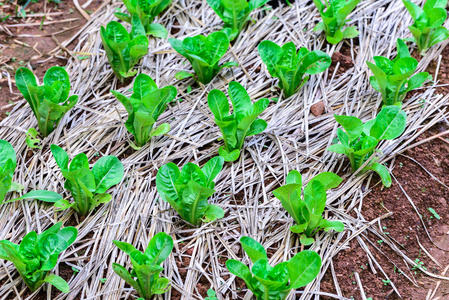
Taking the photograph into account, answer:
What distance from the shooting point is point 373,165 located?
221 cm

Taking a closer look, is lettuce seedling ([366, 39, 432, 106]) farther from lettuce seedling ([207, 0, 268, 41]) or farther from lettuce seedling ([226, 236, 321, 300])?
lettuce seedling ([226, 236, 321, 300])

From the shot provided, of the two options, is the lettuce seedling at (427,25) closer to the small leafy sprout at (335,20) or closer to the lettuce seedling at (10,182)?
the small leafy sprout at (335,20)

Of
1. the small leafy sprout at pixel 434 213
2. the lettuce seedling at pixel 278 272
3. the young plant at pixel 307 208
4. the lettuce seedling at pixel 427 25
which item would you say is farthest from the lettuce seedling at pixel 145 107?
the lettuce seedling at pixel 427 25

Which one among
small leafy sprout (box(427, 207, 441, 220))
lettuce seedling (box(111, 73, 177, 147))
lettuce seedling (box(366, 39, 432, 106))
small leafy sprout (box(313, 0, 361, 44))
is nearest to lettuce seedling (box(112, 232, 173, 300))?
lettuce seedling (box(111, 73, 177, 147))

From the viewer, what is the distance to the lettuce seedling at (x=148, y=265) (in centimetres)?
174

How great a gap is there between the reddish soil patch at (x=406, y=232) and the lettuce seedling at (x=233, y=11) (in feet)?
4.11

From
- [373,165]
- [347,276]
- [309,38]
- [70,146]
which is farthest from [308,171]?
[70,146]

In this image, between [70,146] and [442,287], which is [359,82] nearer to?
[442,287]

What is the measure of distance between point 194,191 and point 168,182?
17 centimetres

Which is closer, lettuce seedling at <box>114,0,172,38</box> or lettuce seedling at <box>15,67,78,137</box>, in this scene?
lettuce seedling at <box>15,67,78,137</box>

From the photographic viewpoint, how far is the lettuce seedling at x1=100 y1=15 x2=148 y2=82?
253 cm

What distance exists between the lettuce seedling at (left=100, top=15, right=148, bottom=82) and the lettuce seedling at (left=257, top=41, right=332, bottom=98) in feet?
2.28

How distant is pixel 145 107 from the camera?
2266mm

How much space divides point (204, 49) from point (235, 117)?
0.50 m
